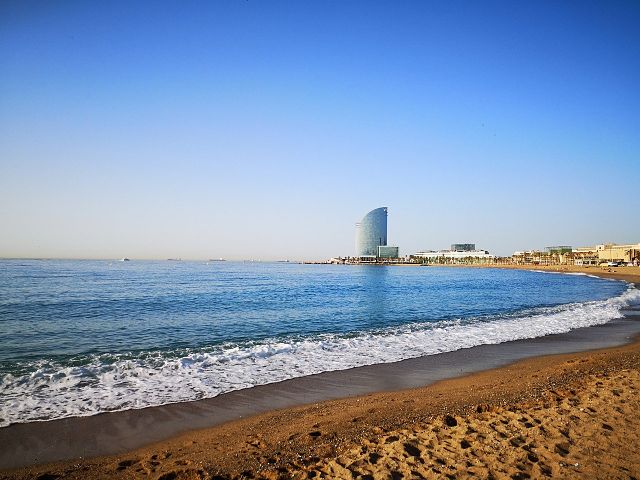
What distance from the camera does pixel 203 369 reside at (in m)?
10.5

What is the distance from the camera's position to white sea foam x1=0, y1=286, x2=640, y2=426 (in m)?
7.96

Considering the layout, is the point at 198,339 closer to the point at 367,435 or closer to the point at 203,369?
the point at 203,369

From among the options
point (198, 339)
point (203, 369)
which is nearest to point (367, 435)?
point (203, 369)

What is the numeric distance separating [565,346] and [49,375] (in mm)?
16927

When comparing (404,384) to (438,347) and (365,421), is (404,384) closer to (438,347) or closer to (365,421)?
(365,421)

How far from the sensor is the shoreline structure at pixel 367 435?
5.00m

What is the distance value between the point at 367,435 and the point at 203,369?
6.03 metres

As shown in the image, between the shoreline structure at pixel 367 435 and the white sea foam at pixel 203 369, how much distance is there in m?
0.69

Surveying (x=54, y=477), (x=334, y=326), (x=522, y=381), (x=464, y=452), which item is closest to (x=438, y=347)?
(x=522, y=381)

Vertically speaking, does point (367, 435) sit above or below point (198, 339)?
above

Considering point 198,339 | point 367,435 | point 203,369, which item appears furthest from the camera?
point 198,339

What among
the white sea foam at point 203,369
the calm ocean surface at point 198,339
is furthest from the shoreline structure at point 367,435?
the calm ocean surface at point 198,339

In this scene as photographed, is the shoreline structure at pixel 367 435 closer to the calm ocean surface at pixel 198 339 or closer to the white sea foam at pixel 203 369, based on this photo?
the white sea foam at pixel 203 369

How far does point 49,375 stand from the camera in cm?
973
